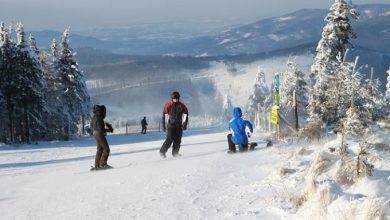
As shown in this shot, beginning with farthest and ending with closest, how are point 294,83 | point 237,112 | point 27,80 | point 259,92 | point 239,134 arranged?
point 259,92 < point 294,83 < point 27,80 < point 237,112 < point 239,134

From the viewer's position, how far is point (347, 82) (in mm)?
17875

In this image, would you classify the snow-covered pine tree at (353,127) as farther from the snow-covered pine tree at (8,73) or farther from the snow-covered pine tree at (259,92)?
the snow-covered pine tree at (259,92)

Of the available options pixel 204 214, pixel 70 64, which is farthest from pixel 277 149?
pixel 70 64

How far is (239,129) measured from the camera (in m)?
13.5

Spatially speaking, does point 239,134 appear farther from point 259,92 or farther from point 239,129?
point 259,92

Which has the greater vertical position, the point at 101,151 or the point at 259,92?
the point at 259,92

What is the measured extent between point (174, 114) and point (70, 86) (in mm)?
41102

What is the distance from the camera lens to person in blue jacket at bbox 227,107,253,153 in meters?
13.3

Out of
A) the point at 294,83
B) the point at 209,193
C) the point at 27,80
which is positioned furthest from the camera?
the point at 294,83

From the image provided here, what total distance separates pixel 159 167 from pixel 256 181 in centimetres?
361

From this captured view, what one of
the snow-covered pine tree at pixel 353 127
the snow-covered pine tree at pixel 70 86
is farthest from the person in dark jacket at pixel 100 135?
the snow-covered pine tree at pixel 70 86

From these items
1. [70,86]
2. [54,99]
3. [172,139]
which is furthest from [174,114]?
[70,86]

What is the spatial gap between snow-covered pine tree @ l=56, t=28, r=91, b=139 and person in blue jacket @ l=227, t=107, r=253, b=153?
38952 millimetres

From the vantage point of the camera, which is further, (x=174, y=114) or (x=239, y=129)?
(x=174, y=114)
